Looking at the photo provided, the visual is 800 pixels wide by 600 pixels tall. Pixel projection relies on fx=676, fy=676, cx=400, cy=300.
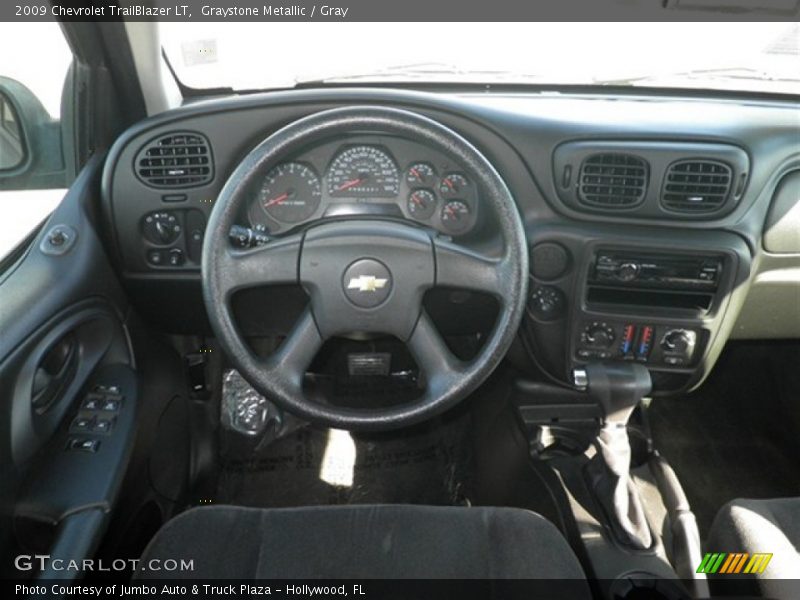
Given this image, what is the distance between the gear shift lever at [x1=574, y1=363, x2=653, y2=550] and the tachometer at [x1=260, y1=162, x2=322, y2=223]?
32.5 inches

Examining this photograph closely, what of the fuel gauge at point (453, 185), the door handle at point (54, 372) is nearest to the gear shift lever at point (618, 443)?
the fuel gauge at point (453, 185)

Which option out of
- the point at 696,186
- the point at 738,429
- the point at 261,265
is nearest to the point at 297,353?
the point at 261,265

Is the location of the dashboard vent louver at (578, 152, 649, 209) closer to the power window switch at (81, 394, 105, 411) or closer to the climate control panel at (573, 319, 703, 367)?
the climate control panel at (573, 319, 703, 367)

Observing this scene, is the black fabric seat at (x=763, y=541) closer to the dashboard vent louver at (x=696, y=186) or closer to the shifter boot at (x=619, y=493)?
the shifter boot at (x=619, y=493)

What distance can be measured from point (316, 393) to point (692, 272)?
1142 millimetres

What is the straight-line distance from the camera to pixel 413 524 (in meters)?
1.40

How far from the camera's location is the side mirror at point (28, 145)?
170cm

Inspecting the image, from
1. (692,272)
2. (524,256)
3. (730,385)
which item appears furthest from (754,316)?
(524,256)

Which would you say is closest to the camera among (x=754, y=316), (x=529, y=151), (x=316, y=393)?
(x=529, y=151)

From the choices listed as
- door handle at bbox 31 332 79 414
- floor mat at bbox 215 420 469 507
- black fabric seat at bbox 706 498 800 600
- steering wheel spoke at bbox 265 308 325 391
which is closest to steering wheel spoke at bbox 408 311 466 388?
steering wheel spoke at bbox 265 308 325 391

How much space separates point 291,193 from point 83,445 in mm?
731

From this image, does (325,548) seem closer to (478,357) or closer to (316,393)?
(478,357)

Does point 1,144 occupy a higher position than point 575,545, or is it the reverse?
point 1,144

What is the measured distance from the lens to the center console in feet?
5.50
